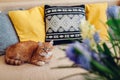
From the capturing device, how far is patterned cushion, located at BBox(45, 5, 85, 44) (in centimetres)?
233

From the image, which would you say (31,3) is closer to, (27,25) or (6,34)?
(27,25)

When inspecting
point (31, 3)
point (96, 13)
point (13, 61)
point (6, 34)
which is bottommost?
point (13, 61)

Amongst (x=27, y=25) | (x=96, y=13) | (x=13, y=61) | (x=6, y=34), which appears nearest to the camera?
(x=13, y=61)

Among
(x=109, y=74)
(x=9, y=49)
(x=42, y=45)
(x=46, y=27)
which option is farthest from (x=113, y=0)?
(x=109, y=74)

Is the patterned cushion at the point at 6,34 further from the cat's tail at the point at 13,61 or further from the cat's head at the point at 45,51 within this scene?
the cat's head at the point at 45,51

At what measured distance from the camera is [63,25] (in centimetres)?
233

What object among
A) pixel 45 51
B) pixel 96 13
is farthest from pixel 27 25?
pixel 96 13

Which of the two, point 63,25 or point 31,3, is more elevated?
point 31,3

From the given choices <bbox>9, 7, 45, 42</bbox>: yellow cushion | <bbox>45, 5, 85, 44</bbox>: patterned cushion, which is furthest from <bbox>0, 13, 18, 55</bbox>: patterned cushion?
<bbox>45, 5, 85, 44</bbox>: patterned cushion

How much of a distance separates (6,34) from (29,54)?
1.08 feet

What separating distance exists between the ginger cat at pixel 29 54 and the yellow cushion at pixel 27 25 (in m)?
0.29

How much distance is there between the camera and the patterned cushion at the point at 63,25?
2.33m

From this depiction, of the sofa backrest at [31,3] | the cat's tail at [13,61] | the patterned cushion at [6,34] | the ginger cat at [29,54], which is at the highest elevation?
the sofa backrest at [31,3]

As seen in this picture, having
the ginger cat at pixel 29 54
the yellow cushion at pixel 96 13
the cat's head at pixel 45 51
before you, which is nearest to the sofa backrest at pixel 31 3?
the yellow cushion at pixel 96 13
